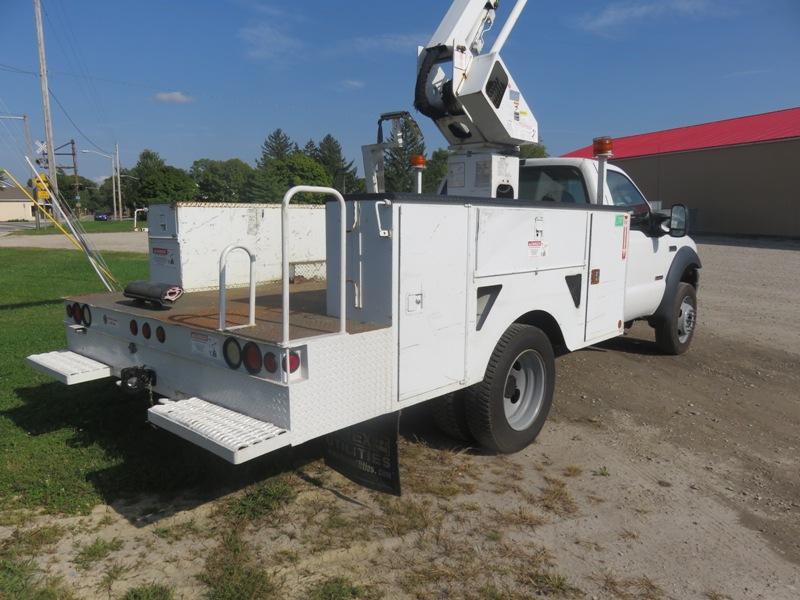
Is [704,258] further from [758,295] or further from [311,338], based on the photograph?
[311,338]

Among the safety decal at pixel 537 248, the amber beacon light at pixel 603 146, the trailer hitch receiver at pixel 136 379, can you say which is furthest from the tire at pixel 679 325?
the trailer hitch receiver at pixel 136 379

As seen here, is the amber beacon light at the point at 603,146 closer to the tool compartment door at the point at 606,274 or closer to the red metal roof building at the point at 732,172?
the tool compartment door at the point at 606,274

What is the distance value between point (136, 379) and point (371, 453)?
4.68ft

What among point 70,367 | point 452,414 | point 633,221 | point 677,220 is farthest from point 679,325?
point 70,367

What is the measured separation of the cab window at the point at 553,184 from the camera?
18.9 feet

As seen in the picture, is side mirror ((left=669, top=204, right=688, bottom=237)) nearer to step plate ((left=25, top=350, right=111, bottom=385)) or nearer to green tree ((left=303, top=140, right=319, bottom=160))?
step plate ((left=25, top=350, right=111, bottom=385))

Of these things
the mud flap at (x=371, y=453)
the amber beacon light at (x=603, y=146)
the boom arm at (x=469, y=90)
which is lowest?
the mud flap at (x=371, y=453)

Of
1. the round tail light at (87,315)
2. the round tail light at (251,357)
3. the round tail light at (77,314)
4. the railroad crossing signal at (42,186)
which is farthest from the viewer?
the railroad crossing signal at (42,186)

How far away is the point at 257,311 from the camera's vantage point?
150 inches

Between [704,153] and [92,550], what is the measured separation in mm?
32001

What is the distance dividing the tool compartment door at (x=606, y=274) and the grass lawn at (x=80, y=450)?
2784 millimetres

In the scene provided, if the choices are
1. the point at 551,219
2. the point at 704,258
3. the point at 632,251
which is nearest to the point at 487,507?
the point at 551,219

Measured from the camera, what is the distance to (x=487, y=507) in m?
3.57

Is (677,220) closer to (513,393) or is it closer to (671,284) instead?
(671,284)
